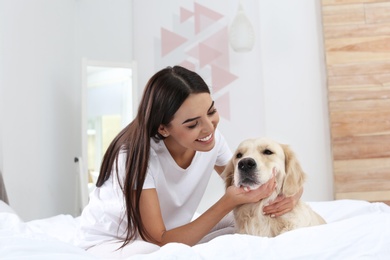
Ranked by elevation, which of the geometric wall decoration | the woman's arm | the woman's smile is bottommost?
the woman's arm

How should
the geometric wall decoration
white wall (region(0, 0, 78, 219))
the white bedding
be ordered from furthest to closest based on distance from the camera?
the geometric wall decoration → white wall (region(0, 0, 78, 219)) → the white bedding

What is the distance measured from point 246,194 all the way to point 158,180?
305mm

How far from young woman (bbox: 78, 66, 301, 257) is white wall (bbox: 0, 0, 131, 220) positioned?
1.11 m

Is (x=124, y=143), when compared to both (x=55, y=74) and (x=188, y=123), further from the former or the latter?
(x=55, y=74)

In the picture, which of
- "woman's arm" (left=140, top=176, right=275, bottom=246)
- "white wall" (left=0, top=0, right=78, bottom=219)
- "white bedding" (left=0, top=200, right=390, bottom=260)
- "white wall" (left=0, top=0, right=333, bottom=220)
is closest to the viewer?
"white bedding" (left=0, top=200, right=390, bottom=260)

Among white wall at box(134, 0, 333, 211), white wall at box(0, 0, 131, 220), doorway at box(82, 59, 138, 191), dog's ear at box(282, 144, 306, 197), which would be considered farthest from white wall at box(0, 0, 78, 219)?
dog's ear at box(282, 144, 306, 197)

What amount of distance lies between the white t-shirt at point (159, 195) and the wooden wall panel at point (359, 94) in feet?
6.53

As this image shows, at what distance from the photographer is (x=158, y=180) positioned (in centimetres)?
145

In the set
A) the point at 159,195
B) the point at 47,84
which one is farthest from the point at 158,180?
the point at 47,84

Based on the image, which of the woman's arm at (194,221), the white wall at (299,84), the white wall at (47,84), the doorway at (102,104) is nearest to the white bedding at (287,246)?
the woman's arm at (194,221)

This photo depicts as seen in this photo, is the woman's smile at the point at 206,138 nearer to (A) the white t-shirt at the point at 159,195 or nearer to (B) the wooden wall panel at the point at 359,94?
(A) the white t-shirt at the point at 159,195

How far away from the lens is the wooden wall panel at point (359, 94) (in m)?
3.30

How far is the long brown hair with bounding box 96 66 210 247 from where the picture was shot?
1.31 m

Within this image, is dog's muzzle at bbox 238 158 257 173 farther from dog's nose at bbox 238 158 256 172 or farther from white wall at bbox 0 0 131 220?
white wall at bbox 0 0 131 220
